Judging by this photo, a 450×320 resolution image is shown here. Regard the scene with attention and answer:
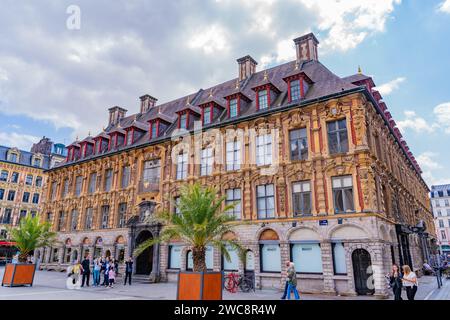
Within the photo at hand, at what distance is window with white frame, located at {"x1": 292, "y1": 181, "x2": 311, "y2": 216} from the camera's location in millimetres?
18750

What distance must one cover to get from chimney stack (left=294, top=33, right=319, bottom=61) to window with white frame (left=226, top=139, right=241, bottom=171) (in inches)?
361

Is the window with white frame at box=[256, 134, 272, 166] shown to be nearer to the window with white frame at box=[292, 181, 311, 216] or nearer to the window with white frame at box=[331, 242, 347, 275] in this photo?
the window with white frame at box=[292, 181, 311, 216]

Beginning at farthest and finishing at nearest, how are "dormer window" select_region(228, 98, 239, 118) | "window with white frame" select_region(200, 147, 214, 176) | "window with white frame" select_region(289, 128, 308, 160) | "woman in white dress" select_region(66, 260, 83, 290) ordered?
"dormer window" select_region(228, 98, 239, 118), "window with white frame" select_region(200, 147, 214, 176), "window with white frame" select_region(289, 128, 308, 160), "woman in white dress" select_region(66, 260, 83, 290)

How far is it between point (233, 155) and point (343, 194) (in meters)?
7.88

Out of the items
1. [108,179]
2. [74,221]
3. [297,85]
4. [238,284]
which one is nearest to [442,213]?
[297,85]

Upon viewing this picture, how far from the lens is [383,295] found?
15391 mm

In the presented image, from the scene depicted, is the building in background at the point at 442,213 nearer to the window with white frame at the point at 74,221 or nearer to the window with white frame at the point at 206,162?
the window with white frame at the point at 206,162

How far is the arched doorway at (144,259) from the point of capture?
2488cm

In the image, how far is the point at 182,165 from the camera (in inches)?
981

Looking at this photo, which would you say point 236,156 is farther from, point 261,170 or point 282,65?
point 282,65

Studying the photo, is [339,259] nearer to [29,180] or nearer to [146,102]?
[146,102]

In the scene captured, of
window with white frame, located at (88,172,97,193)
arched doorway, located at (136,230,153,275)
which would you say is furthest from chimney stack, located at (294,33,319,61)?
window with white frame, located at (88,172,97,193)

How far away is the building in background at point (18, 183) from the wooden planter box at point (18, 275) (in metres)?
27.7
